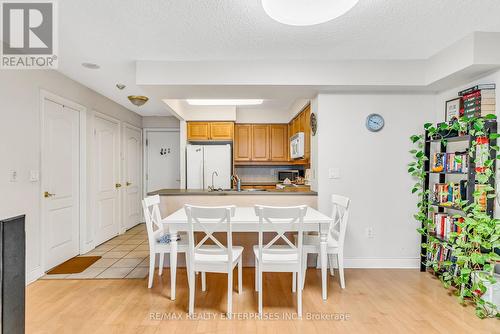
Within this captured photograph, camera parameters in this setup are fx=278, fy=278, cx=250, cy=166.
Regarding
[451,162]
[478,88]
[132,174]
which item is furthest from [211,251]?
[132,174]

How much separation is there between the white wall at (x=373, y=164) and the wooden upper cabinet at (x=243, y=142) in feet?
8.65

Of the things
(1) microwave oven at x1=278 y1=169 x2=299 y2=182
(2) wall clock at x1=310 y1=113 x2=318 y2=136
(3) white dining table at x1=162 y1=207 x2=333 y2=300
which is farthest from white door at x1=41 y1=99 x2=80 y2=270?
(1) microwave oven at x1=278 y1=169 x2=299 y2=182

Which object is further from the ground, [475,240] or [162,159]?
[162,159]

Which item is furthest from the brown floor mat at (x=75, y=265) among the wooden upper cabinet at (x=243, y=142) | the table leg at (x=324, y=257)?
the wooden upper cabinet at (x=243, y=142)

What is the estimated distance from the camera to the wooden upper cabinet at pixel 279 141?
5859 millimetres

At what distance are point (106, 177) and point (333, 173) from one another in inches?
140

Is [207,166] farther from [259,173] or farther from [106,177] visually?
[106,177]

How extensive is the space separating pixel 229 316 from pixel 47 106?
303 cm

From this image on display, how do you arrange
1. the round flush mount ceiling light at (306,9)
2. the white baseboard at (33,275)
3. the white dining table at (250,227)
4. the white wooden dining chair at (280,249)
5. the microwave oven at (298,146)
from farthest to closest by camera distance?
the microwave oven at (298,146), the white baseboard at (33,275), the white dining table at (250,227), the white wooden dining chair at (280,249), the round flush mount ceiling light at (306,9)

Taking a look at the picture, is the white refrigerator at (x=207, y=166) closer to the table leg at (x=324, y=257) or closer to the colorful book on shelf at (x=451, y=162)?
the table leg at (x=324, y=257)

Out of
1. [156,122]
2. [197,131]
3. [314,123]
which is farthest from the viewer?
[156,122]

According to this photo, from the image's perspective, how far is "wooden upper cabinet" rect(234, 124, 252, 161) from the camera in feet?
19.1

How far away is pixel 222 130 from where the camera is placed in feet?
18.3

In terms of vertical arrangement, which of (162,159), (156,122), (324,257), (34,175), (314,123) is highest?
(156,122)
